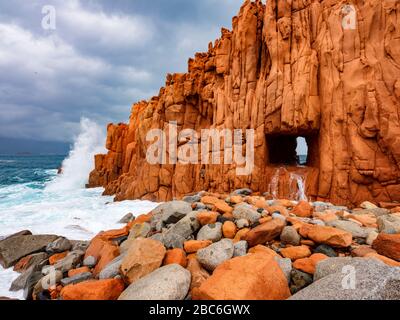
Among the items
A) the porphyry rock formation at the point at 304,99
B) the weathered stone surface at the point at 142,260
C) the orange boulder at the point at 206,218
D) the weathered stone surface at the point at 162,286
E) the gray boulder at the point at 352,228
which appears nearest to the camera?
the weathered stone surface at the point at 162,286

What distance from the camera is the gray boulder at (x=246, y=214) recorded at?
18.6 ft

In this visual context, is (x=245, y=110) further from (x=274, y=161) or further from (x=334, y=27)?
(x=334, y=27)

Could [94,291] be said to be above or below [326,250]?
below

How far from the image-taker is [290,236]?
15.7 ft

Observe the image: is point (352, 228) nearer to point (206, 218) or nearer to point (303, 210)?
point (303, 210)

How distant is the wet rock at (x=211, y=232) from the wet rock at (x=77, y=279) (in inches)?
106

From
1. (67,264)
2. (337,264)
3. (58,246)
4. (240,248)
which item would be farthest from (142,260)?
(58,246)

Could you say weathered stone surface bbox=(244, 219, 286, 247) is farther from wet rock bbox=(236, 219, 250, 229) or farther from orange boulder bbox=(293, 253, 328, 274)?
orange boulder bbox=(293, 253, 328, 274)

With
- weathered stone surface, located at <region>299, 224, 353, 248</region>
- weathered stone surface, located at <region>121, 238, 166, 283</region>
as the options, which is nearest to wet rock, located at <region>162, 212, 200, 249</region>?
weathered stone surface, located at <region>121, 238, 166, 283</region>

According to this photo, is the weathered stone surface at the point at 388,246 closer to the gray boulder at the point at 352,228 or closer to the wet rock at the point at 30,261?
the gray boulder at the point at 352,228

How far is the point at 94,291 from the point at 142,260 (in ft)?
2.93

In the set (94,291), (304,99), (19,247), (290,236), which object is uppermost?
(304,99)

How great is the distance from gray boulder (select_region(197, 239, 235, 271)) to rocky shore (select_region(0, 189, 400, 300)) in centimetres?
2

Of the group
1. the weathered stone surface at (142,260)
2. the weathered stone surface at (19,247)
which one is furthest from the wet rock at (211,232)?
the weathered stone surface at (19,247)
